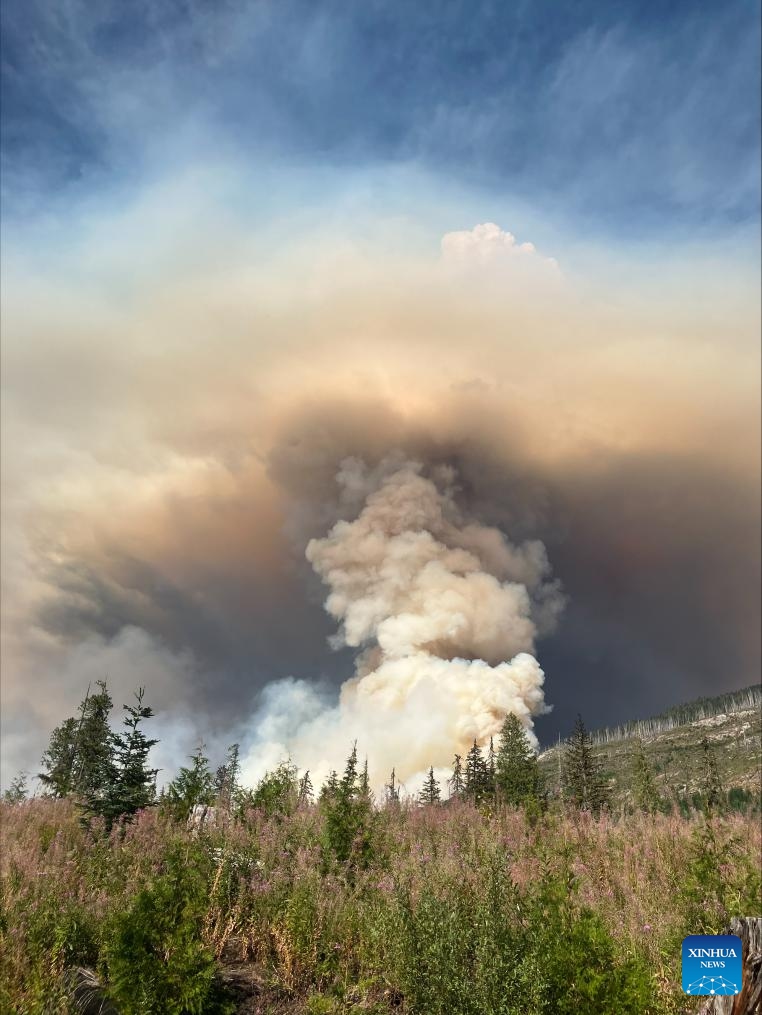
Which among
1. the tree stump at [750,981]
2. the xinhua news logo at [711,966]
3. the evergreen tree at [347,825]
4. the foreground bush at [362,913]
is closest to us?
the xinhua news logo at [711,966]

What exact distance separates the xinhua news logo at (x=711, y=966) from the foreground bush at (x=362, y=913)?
2.23m

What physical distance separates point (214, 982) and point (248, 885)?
2284 millimetres

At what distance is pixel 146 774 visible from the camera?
16656mm

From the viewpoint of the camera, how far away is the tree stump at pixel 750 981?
15.0 ft

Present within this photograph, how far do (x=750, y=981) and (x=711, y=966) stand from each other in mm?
1128

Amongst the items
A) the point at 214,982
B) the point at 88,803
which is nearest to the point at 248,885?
the point at 214,982

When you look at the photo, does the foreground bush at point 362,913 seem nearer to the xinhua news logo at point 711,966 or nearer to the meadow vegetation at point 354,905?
the meadow vegetation at point 354,905

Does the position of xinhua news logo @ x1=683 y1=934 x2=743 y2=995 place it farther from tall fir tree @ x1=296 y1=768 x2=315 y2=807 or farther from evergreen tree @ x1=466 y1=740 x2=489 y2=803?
evergreen tree @ x1=466 y1=740 x2=489 y2=803

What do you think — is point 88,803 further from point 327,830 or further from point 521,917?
point 521,917

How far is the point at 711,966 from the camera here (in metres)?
3.88

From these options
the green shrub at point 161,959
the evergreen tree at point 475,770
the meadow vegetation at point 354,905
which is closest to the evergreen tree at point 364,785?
the meadow vegetation at point 354,905

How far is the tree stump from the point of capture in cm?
458

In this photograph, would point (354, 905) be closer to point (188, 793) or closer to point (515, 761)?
point (188, 793)


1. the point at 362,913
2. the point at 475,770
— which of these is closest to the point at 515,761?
the point at 475,770
